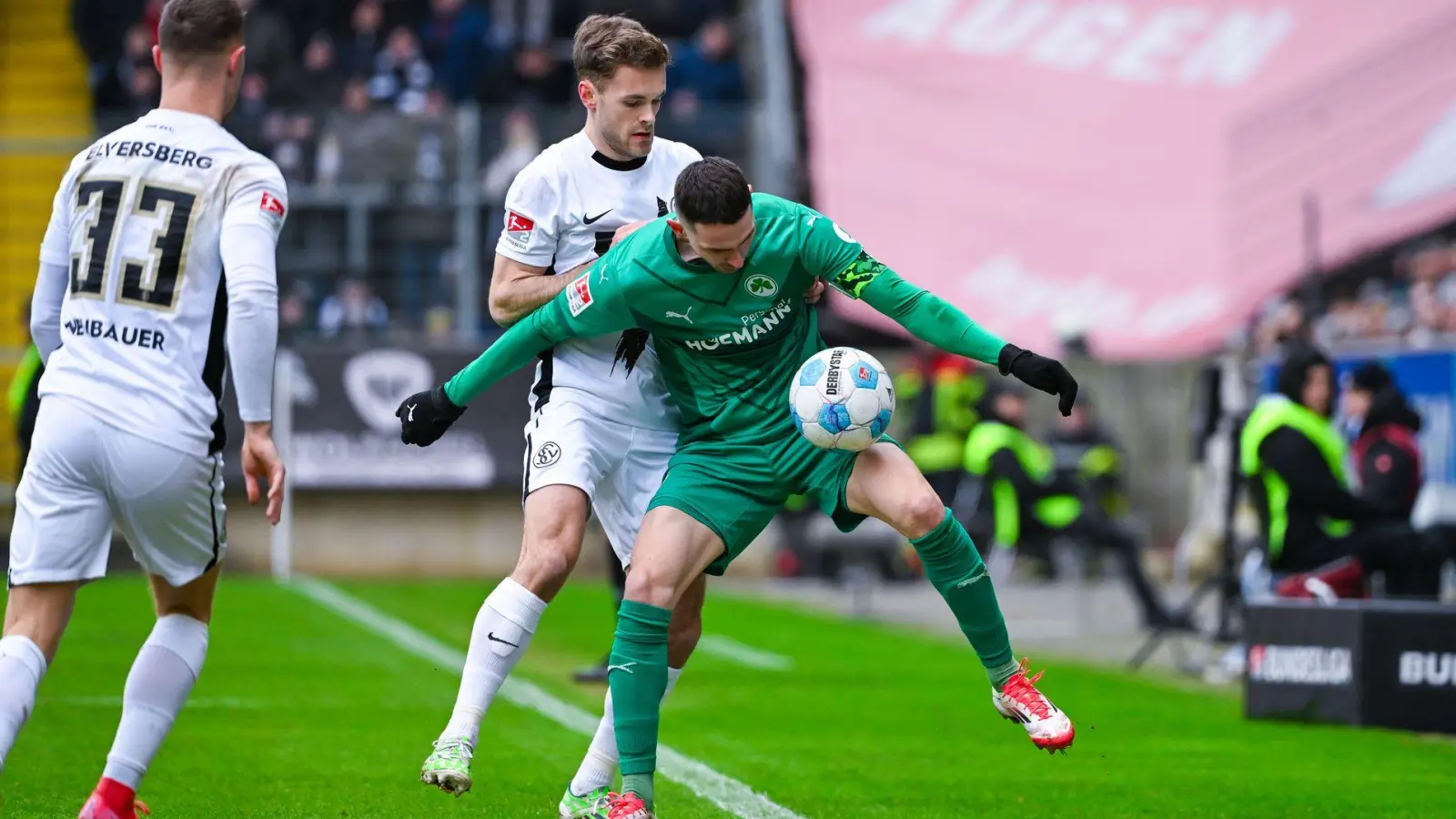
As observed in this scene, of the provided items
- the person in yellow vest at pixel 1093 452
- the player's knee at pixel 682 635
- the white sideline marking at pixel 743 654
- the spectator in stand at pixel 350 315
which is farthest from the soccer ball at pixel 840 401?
the spectator in stand at pixel 350 315

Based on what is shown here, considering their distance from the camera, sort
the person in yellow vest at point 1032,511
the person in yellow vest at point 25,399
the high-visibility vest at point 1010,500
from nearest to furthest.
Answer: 1. the person in yellow vest at point 25,399
2. the person in yellow vest at point 1032,511
3. the high-visibility vest at point 1010,500

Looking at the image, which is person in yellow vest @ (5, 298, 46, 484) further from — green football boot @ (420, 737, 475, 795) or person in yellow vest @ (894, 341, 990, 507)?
green football boot @ (420, 737, 475, 795)

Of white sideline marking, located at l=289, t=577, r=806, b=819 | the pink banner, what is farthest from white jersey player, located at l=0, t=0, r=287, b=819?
the pink banner

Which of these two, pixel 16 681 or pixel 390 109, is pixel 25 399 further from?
pixel 390 109

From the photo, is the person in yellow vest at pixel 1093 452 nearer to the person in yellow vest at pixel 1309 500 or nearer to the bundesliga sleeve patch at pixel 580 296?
the person in yellow vest at pixel 1309 500

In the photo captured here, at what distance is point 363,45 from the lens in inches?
840

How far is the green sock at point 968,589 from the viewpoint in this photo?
5.80 m

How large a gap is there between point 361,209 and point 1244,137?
33.0 ft

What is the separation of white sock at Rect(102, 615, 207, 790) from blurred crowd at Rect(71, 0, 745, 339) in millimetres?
13108

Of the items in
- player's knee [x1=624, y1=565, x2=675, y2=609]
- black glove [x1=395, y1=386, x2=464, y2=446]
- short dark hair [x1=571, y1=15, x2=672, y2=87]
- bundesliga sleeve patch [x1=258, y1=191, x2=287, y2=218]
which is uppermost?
short dark hair [x1=571, y1=15, x2=672, y2=87]

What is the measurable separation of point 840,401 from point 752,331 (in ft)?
1.19

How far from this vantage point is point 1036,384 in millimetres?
5512

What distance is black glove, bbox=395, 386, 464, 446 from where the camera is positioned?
573 centimetres

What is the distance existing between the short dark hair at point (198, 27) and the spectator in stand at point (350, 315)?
47.0 feet
